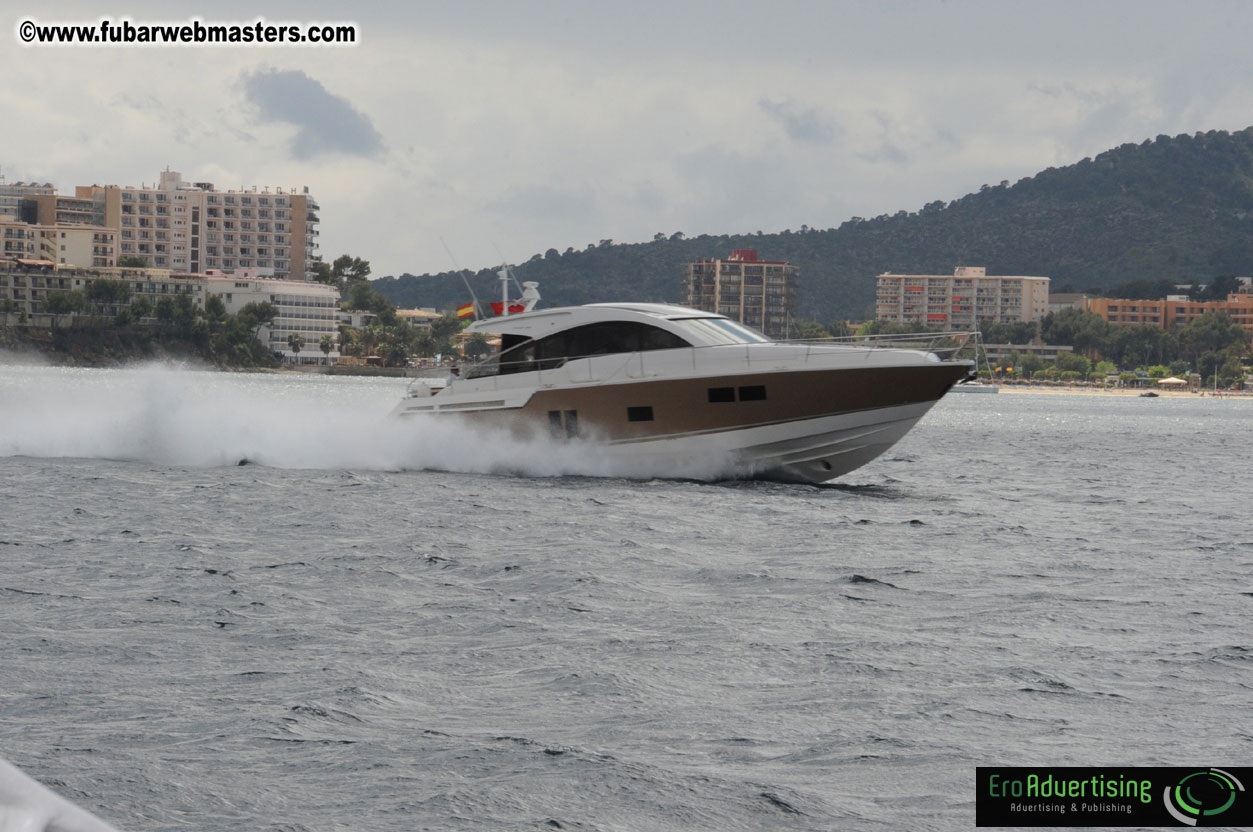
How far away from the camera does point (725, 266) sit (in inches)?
6476

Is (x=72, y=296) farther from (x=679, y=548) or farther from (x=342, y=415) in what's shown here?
(x=679, y=548)

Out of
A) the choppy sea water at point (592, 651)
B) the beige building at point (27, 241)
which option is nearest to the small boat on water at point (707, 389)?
the choppy sea water at point (592, 651)

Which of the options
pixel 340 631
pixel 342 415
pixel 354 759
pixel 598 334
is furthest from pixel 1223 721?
pixel 342 415

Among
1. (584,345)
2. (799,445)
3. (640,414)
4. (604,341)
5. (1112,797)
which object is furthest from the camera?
(584,345)

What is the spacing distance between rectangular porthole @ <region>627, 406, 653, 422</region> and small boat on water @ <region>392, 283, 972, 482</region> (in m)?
0.02

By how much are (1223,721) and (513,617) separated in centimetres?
574

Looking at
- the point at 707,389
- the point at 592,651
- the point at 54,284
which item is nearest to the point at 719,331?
the point at 707,389

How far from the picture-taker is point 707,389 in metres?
22.3

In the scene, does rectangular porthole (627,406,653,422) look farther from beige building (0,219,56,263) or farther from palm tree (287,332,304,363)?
beige building (0,219,56,263)

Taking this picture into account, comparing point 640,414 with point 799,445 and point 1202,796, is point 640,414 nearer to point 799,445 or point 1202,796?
point 799,445

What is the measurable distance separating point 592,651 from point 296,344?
16436 centimetres

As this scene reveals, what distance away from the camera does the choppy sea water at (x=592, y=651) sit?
7.81 meters

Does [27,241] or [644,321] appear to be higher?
[27,241]

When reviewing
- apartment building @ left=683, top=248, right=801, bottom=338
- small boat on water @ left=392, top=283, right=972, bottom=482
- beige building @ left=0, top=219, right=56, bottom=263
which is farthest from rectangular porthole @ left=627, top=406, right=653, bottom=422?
beige building @ left=0, top=219, right=56, bottom=263
